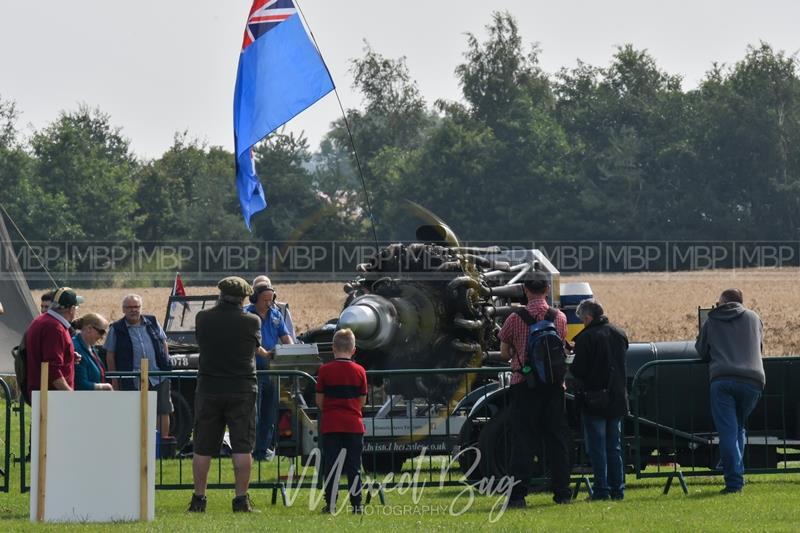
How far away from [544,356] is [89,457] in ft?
11.6

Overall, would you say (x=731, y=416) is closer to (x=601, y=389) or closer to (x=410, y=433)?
(x=601, y=389)

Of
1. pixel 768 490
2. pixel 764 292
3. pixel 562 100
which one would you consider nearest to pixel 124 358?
pixel 768 490

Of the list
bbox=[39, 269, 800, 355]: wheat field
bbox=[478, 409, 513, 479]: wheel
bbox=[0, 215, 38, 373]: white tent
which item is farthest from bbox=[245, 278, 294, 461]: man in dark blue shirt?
bbox=[39, 269, 800, 355]: wheat field

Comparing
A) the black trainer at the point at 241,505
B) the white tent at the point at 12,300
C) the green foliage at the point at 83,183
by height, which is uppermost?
the green foliage at the point at 83,183

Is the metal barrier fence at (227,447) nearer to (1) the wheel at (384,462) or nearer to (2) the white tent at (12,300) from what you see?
(1) the wheel at (384,462)

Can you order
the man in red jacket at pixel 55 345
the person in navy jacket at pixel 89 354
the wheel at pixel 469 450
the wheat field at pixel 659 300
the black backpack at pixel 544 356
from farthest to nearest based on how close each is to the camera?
the wheat field at pixel 659 300
the wheel at pixel 469 450
the black backpack at pixel 544 356
the person in navy jacket at pixel 89 354
the man in red jacket at pixel 55 345

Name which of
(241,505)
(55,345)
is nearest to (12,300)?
(241,505)

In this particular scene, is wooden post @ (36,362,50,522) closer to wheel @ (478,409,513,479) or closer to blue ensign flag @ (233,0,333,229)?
wheel @ (478,409,513,479)

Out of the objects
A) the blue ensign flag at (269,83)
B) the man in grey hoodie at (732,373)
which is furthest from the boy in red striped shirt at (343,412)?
the blue ensign flag at (269,83)

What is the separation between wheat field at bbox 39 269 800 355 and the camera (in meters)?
44.0

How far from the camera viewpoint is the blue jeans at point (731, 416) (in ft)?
41.5

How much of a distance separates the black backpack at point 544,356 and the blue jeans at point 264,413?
130 inches

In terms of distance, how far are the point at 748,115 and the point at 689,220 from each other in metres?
9.42

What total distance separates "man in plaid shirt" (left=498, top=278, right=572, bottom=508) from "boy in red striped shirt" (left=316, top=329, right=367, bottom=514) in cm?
126
